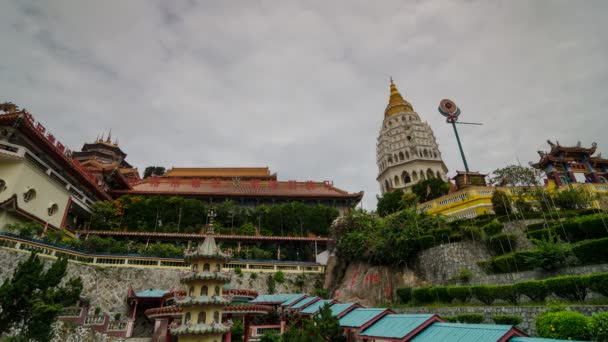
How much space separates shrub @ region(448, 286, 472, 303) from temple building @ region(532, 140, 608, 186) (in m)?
25.4

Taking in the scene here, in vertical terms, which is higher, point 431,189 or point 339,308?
point 431,189

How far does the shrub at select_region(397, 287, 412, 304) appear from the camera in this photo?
21.2 metres

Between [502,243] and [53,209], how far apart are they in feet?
131

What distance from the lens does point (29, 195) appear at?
29.6 m

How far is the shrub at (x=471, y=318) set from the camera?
46.9 feet

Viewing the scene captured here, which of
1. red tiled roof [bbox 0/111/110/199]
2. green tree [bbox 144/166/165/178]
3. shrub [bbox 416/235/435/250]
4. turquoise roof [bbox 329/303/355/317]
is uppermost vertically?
green tree [bbox 144/166/165/178]

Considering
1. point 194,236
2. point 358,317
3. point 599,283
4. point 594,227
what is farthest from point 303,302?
point 194,236

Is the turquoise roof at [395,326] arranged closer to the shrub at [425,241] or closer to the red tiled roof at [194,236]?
the shrub at [425,241]

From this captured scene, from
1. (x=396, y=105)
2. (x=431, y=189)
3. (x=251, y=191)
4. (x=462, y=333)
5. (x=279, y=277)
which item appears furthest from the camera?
(x=396, y=105)

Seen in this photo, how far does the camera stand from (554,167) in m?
35.2

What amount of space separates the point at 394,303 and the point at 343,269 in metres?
9.20

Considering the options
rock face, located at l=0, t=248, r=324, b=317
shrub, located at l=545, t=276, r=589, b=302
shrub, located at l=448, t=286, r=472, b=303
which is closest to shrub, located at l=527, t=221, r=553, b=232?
shrub, located at l=448, t=286, r=472, b=303

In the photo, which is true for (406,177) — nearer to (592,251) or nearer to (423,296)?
(423,296)

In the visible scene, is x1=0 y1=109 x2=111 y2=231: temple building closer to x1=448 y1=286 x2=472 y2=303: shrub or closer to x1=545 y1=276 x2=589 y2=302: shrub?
x1=448 y1=286 x2=472 y2=303: shrub
